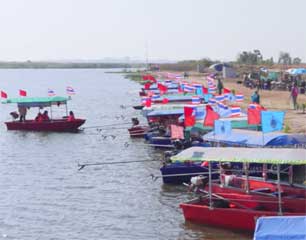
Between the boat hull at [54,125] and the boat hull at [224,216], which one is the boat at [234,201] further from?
the boat hull at [54,125]

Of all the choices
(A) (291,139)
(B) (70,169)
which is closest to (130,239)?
(A) (291,139)

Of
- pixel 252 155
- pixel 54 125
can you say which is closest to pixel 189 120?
pixel 252 155

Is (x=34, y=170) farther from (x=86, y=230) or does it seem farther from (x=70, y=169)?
(x=86, y=230)

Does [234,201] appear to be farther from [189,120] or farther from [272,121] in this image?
[189,120]

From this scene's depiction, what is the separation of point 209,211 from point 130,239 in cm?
238

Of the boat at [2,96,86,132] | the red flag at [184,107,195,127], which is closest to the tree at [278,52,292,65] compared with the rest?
the boat at [2,96,86,132]

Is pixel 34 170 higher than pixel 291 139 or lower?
lower

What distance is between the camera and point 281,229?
41.0ft

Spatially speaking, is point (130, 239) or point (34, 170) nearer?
point (130, 239)

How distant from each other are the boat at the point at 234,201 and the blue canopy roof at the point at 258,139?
117 inches

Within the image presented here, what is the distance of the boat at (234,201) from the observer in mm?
19375

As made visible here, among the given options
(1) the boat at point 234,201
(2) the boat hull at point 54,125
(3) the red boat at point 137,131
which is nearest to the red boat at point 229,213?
(1) the boat at point 234,201

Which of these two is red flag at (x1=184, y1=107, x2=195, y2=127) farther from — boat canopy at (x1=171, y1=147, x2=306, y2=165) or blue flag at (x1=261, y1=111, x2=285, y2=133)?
boat canopy at (x1=171, y1=147, x2=306, y2=165)

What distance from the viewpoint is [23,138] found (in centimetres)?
4606
